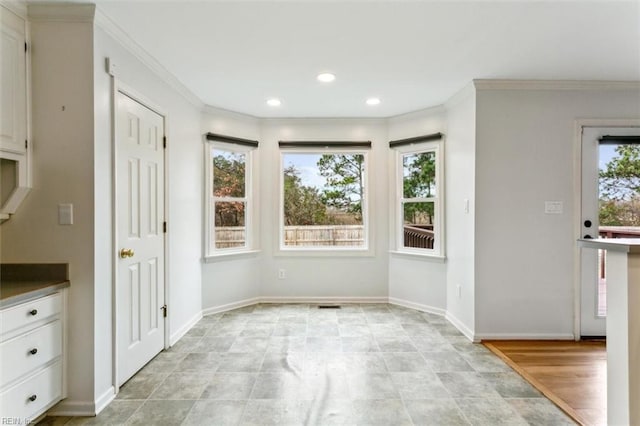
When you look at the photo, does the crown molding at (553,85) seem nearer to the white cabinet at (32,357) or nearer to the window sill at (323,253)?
the window sill at (323,253)

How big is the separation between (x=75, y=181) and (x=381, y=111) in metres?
3.26

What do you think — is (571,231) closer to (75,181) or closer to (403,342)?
(403,342)

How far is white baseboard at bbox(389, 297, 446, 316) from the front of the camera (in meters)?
3.94

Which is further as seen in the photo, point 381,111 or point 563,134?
point 381,111

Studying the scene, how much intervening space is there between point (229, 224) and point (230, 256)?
0.41 metres

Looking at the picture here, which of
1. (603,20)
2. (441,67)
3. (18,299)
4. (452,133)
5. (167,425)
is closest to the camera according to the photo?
(18,299)

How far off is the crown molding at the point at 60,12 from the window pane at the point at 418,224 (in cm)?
362

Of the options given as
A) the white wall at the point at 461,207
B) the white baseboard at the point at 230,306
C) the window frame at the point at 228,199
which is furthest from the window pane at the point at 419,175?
the white baseboard at the point at 230,306

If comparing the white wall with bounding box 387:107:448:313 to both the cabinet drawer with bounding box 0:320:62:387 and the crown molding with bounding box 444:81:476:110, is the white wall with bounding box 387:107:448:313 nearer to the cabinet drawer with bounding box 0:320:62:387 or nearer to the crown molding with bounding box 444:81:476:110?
the crown molding with bounding box 444:81:476:110

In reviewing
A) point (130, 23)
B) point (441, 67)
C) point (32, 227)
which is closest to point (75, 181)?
point (32, 227)

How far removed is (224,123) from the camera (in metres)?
4.09

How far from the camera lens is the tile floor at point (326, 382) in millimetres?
2006

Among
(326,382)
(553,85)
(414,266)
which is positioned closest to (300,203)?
(414,266)

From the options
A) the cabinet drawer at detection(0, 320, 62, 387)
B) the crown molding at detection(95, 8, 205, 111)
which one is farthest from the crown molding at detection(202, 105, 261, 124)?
the cabinet drawer at detection(0, 320, 62, 387)
